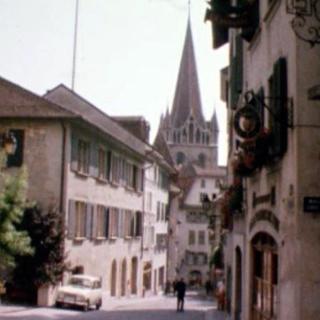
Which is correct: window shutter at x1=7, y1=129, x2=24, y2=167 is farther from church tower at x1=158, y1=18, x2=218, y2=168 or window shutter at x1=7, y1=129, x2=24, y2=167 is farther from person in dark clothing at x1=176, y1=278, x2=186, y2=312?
church tower at x1=158, y1=18, x2=218, y2=168

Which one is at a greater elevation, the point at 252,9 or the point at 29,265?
the point at 252,9

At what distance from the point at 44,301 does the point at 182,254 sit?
67339 mm

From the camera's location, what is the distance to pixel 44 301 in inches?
1105

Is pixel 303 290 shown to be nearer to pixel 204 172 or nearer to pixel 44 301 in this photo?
pixel 44 301

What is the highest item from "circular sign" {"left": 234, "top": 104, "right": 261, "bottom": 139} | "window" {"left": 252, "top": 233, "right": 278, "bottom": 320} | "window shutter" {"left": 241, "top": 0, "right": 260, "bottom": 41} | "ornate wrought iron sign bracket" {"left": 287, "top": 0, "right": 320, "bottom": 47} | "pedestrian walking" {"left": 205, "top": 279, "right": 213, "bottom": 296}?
"window shutter" {"left": 241, "top": 0, "right": 260, "bottom": 41}

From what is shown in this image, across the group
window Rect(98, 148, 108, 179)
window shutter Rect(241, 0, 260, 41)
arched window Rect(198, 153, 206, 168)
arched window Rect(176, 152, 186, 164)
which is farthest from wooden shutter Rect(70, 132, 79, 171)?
arched window Rect(198, 153, 206, 168)

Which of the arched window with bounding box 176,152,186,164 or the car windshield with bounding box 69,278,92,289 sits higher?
the arched window with bounding box 176,152,186,164

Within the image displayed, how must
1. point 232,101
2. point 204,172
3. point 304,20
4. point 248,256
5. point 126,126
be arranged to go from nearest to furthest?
point 304,20
point 248,256
point 232,101
point 126,126
point 204,172

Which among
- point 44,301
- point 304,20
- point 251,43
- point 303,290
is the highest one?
point 251,43

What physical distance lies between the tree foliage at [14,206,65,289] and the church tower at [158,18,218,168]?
9144 cm

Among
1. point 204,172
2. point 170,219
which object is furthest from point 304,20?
point 204,172

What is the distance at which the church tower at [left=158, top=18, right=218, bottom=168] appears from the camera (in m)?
120

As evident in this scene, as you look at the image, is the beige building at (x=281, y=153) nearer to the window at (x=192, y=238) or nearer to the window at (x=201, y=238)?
the window at (x=192, y=238)

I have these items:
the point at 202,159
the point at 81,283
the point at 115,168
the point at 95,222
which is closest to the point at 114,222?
the point at 115,168
